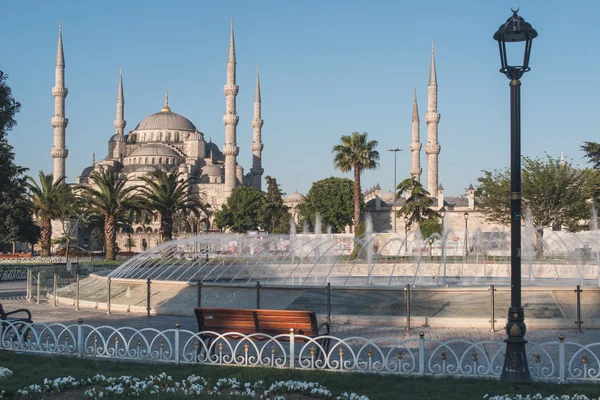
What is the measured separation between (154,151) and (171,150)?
3.29 metres

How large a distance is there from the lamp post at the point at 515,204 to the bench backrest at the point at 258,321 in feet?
7.49

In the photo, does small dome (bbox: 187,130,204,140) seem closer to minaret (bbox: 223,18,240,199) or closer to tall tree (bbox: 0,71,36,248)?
minaret (bbox: 223,18,240,199)

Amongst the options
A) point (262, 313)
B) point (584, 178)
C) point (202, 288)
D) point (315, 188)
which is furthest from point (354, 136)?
point (262, 313)

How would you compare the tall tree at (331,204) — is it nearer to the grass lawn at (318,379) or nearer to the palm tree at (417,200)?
the palm tree at (417,200)

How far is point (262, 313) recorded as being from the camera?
8.71 m

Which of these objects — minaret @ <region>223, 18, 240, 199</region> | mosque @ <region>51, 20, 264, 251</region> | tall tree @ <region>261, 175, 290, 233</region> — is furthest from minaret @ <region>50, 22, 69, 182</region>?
tall tree @ <region>261, 175, 290, 233</region>

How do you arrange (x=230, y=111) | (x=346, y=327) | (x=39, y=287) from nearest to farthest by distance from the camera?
(x=346, y=327)
(x=39, y=287)
(x=230, y=111)

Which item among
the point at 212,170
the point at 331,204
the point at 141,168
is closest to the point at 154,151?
the point at 141,168

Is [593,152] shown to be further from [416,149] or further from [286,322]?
[286,322]

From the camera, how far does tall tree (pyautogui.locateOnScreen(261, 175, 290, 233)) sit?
2603 inches

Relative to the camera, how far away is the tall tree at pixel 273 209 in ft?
217

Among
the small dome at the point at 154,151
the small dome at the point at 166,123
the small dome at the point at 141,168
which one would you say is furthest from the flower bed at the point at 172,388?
the small dome at the point at 166,123

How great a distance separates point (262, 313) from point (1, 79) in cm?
938

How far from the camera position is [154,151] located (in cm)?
9312
